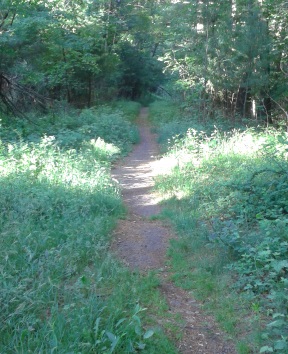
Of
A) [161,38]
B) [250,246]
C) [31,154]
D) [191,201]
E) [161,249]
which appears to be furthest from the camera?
[161,38]

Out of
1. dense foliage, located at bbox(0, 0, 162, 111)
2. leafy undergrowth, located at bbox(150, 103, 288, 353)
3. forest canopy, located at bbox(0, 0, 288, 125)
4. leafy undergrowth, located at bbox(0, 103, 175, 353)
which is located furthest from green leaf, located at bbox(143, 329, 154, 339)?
forest canopy, located at bbox(0, 0, 288, 125)

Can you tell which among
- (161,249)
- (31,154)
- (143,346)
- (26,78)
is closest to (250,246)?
(161,249)

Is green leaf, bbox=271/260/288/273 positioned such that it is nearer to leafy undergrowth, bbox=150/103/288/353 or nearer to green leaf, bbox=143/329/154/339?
leafy undergrowth, bbox=150/103/288/353

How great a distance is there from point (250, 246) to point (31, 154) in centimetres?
574

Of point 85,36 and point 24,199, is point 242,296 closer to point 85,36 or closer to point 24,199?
point 24,199

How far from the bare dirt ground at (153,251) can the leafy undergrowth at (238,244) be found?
5.7 inches

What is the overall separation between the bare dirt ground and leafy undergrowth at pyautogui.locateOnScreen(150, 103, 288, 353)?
145 mm

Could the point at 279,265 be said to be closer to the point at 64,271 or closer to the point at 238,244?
the point at 238,244

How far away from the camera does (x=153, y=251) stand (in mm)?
6207

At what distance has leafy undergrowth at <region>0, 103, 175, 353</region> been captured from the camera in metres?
3.62

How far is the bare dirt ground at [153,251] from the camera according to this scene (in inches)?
159

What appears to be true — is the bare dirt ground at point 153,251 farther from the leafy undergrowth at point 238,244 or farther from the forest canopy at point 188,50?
the forest canopy at point 188,50

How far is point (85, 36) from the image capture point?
2255cm

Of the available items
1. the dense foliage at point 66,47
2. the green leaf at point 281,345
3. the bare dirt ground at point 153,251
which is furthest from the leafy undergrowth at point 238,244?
the dense foliage at point 66,47
